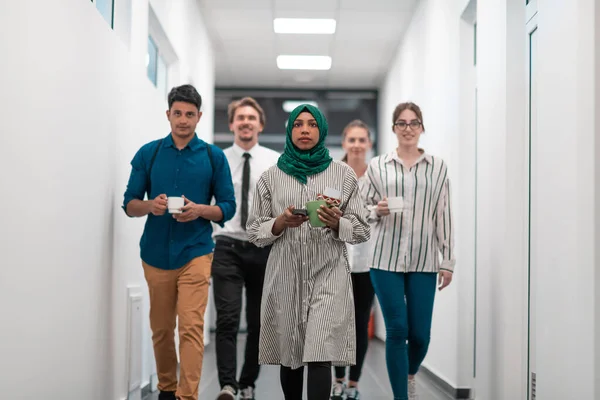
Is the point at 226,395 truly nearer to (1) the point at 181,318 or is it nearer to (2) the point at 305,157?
(1) the point at 181,318

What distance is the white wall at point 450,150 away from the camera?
16.1 feet

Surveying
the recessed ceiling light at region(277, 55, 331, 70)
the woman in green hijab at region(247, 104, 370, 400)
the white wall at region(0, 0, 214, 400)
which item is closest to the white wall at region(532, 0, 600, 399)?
the woman in green hijab at region(247, 104, 370, 400)

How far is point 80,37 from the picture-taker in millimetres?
3100

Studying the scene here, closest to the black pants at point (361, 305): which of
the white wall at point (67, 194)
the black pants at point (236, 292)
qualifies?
the black pants at point (236, 292)

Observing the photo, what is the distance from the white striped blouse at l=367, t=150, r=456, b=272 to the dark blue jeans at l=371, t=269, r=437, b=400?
0.06 metres

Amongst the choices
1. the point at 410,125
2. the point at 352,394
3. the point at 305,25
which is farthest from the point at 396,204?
the point at 305,25

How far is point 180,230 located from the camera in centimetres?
346

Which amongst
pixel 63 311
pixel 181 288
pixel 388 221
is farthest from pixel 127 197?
pixel 388 221

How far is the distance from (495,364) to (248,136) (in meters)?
1.87

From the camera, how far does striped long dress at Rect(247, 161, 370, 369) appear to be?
2844mm

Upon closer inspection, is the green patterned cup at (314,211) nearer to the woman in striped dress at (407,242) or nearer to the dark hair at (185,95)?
the woman in striped dress at (407,242)

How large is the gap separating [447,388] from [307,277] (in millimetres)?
2565

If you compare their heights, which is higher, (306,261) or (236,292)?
(306,261)

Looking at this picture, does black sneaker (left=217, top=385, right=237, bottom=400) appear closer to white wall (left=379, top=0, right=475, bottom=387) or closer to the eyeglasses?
the eyeglasses
